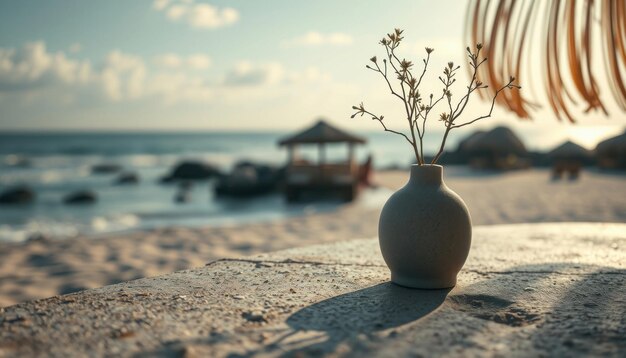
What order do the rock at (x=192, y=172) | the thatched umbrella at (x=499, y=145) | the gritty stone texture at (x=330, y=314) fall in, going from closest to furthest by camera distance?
the gritty stone texture at (x=330, y=314) < the thatched umbrella at (x=499, y=145) < the rock at (x=192, y=172)

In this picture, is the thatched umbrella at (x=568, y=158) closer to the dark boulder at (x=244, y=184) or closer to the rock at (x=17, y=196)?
the dark boulder at (x=244, y=184)

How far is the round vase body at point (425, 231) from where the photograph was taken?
6.33 ft

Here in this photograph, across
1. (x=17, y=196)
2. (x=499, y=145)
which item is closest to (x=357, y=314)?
(x=17, y=196)

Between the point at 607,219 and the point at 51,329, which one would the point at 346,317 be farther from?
the point at 607,219

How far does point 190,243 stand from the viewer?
6.42m

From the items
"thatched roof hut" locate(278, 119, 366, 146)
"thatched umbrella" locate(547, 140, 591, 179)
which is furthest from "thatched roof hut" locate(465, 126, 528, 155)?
"thatched roof hut" locate(278, 119, 366, 146)

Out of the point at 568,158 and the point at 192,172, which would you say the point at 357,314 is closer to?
the point at 192,172

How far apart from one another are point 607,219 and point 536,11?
6944mm

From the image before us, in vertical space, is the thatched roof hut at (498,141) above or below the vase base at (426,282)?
above

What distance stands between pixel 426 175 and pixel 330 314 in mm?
656

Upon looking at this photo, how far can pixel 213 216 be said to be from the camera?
11.5 m

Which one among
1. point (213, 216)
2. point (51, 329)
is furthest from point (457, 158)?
point (51, 329)

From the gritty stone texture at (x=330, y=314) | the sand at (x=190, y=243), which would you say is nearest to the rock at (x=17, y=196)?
the sand at (x=190, y=243)

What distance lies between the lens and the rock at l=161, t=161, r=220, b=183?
22188 millimetres
